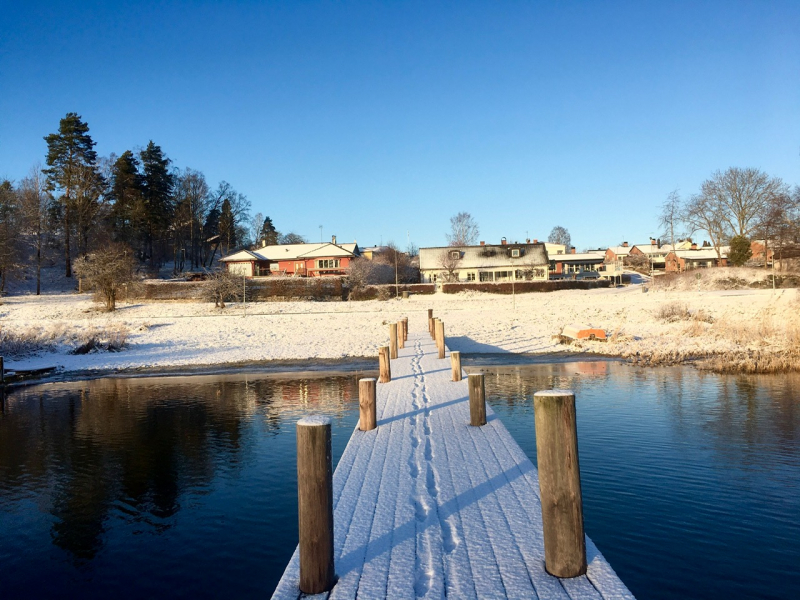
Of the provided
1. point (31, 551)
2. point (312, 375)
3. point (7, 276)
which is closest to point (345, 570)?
point (31, 551)

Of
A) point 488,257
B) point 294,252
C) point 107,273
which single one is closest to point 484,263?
point 488,257

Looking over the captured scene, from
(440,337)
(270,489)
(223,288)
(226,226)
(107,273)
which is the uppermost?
(226,226)

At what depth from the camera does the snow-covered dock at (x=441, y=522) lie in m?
3.88

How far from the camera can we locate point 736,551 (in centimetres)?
589

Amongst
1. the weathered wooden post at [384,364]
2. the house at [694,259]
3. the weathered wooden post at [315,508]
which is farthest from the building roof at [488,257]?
the weathered wooden post at [315,508]

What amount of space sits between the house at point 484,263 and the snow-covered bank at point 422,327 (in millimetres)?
24574

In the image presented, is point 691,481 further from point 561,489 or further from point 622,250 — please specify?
point 622,250

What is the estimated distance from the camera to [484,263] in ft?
220

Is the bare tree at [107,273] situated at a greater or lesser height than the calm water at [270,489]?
greater

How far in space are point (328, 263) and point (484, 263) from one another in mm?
17442

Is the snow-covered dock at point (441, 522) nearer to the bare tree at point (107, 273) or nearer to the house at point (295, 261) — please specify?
the bare tree at point (107, 273)

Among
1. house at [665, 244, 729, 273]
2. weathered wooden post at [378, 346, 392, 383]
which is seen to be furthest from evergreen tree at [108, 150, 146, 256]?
house at [665, 244, 729, 273]

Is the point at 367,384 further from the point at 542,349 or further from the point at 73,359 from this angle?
the point at 73,359

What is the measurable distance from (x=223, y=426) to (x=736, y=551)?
9.37 meters
